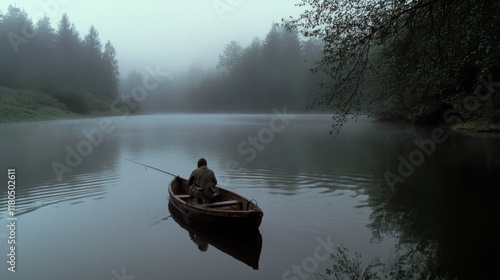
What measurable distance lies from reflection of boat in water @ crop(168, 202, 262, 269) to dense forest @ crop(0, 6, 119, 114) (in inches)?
3052

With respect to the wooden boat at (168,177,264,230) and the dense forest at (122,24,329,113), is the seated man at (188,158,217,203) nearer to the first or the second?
the wooden boat at (168,177,264,230)

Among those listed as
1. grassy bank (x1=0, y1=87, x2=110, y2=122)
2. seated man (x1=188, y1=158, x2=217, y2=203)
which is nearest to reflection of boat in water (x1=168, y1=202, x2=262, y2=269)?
seated man (x1=188, y1=158, x2=217, y2=203)

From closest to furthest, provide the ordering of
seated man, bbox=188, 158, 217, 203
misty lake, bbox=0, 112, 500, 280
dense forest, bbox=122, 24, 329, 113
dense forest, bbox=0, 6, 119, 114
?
misty lake, bbox=0, 112, 500, 280 < seated man, bbox=188, 158, 217, 203 < dense forest, bbox=0, 6, 119, 114 < dense forest, bbox=122, 24, 329, 113

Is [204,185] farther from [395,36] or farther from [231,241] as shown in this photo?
[395,36]

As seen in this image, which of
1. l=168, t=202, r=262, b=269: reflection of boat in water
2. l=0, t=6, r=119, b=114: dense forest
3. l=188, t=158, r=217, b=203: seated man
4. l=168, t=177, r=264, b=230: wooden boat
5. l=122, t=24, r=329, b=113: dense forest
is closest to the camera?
l=168, t=202, r=262, b=269: reflection of boat in water

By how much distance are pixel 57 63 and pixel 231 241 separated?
3884 inches

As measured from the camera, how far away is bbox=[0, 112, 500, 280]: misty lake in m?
7.86

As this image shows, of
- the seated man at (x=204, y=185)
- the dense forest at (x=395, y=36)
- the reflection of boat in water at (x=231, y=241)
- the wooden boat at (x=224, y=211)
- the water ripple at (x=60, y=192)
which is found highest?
the dense forest at (x=395, y=36)

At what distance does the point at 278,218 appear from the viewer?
11.0m

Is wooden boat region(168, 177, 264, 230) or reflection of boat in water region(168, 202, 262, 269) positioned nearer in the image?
reflection of boat in water region(168, 202, 262, 269)

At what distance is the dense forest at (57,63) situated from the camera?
79.4 metres

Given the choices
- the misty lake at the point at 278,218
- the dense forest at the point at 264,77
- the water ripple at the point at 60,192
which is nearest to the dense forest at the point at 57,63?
the dense forest at the point at 264,77

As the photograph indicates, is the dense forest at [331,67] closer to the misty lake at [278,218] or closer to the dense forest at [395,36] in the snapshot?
the dense forest at [395,36]

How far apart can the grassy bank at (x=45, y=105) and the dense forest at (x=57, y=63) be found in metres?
0.22
